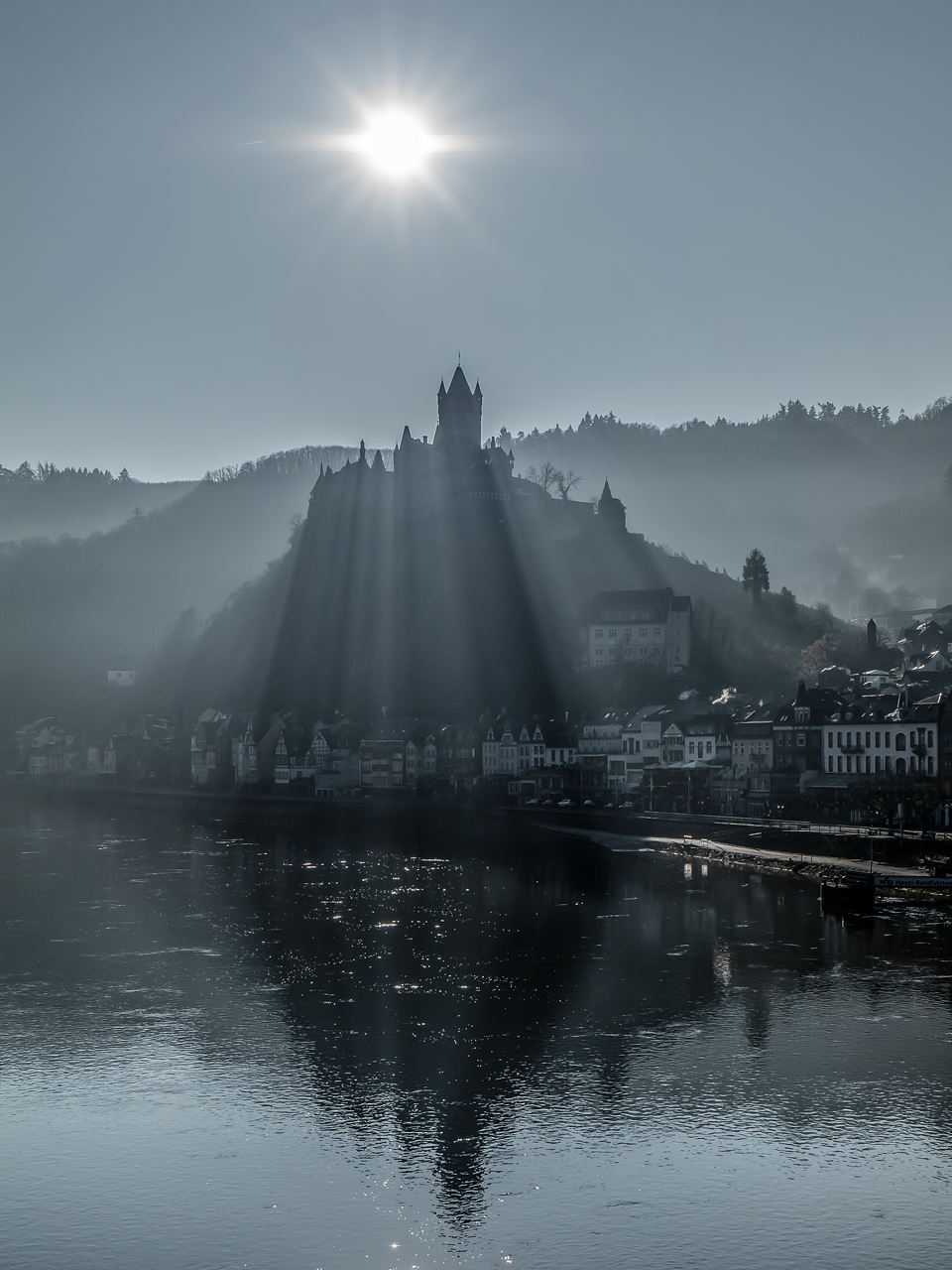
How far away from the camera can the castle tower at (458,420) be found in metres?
130

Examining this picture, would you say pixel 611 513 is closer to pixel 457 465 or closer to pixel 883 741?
pixel 457 465

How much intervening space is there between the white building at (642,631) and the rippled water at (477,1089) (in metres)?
63.1

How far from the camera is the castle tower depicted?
130 metres

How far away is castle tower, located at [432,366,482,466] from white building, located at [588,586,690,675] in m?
27.5

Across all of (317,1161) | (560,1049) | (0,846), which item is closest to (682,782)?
(0,846)

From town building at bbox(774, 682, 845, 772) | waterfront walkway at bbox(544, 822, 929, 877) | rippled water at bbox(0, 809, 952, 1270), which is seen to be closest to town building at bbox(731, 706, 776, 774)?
town building at bbox(774, 682, 845, 772)

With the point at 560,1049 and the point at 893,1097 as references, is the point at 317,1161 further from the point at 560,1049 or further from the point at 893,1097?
the point at 893,1097

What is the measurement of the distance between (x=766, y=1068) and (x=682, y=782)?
54147 millimetres

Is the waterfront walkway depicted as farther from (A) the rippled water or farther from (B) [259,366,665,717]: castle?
(B) [259,366,665,717]: castle

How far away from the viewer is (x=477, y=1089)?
25.7 meters

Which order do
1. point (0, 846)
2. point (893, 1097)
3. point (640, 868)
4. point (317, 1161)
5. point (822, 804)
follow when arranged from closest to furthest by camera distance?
point (317, 1161) → point (893, 1097) → point (640, 868) → point (822, 804) → point (0, 846)

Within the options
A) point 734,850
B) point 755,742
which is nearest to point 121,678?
point 755,742

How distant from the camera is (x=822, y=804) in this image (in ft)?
227

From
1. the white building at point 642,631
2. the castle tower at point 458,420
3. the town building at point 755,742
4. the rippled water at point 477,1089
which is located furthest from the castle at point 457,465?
the rippled water at point 477,1089
